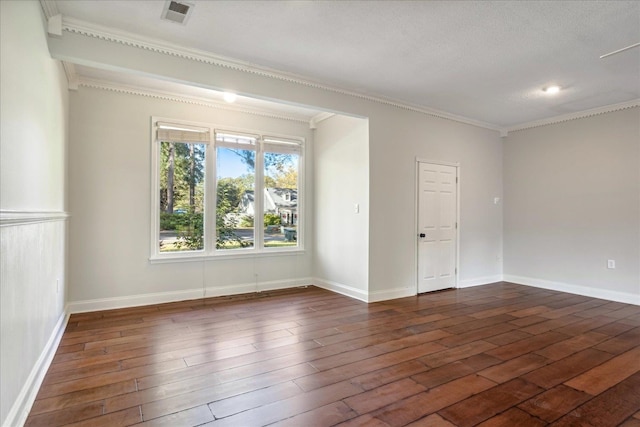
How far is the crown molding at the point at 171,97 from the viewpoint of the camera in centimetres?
419

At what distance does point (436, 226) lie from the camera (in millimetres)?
5465

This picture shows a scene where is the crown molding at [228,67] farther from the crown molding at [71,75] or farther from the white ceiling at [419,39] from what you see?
the crown molding at [71,75]

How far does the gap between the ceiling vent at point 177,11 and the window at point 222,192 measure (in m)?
2.03

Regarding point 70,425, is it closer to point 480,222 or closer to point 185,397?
point 185,397

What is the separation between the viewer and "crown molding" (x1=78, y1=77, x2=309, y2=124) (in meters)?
4.19

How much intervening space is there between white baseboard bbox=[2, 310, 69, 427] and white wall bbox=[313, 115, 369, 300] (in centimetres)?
346

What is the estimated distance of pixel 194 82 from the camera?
347cm

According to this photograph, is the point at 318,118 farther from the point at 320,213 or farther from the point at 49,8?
the point at 49,8

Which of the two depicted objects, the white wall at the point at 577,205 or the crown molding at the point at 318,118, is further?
the crown molding at the point at 318,118

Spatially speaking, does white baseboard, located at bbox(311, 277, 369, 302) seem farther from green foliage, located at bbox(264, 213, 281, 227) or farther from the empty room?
green foliage, located at bbox(264, 213, 281, 227)

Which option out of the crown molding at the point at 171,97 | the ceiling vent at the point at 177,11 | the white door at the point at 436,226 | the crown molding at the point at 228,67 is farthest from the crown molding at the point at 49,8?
the white door at the point at 436,226

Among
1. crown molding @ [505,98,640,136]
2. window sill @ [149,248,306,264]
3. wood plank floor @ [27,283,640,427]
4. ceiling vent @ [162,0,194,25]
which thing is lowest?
wood plank floor @ [27,283,640,427]

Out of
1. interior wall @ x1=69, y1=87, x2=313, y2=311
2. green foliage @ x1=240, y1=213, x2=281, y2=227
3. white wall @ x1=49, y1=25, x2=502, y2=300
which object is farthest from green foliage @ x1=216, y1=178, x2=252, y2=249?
white wall @ x1=49, y1=25, x2=502, y2=300

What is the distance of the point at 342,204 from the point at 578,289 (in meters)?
3.91
